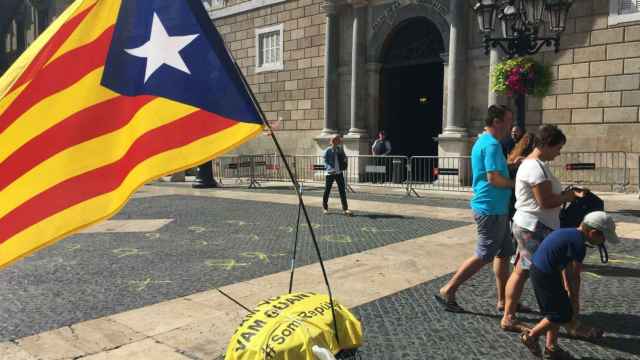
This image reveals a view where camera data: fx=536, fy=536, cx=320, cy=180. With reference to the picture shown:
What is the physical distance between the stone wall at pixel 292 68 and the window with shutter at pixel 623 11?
10215mm

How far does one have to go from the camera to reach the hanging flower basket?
9875mm

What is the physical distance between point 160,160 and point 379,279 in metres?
3.66

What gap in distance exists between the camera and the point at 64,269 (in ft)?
21.1

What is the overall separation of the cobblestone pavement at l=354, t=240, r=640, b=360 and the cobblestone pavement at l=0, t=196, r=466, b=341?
190 centimetres

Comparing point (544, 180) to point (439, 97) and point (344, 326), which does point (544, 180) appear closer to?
point (344, 326)

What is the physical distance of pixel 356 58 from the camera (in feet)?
63.8

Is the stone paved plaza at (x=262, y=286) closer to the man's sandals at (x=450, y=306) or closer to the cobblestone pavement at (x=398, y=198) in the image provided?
the man's sandals at (x=450, y=306)

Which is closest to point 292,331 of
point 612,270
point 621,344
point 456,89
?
point 621,344

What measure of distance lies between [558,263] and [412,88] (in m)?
17.9

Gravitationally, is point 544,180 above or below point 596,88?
below

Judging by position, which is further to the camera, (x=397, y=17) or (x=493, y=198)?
(x=397, y=17)

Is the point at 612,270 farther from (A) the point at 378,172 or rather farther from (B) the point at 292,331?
(A) the point at 378,172

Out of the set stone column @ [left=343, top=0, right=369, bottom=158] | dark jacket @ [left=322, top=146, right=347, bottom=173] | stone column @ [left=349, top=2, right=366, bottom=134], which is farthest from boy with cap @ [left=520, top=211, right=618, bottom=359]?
stone column @ [left=349, top=2, right=366, bottom=134]

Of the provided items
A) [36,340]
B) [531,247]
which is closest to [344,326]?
[531,247]
